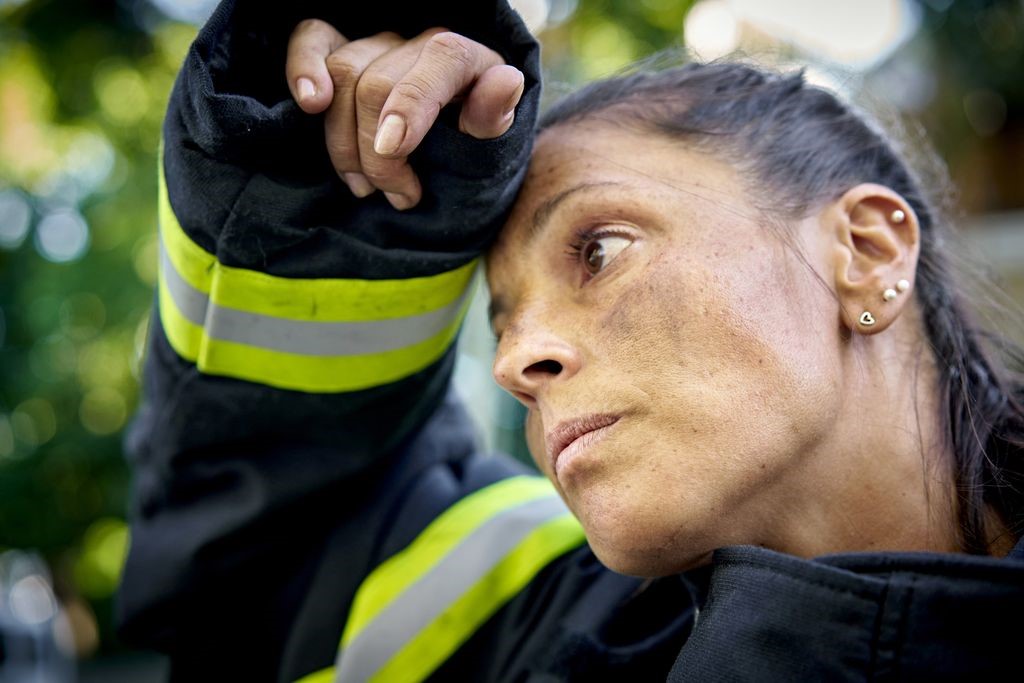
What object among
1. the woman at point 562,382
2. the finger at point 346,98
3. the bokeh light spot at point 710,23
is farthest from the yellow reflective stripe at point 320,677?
the bokeh light spot at point 710,23

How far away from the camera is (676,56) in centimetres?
179

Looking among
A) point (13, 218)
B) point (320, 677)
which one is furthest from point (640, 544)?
point (13, 218)

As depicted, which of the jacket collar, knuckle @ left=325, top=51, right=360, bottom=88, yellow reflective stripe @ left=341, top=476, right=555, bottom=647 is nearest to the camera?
the jacket collar

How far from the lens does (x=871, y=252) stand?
A: 1.36 m

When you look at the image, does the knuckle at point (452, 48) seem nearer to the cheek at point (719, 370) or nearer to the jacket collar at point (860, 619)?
the cheek at point (719, 370)

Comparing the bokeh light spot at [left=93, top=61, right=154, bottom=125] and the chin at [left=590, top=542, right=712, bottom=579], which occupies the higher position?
the chin at [left=590, top=542, right=712, bottom=579]

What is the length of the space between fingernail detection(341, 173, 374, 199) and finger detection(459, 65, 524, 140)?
0.17 metres

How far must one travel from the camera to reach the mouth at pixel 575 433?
1203 mm

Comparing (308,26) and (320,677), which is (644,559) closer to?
(320,677)

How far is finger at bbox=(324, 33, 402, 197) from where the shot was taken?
4.06 feet

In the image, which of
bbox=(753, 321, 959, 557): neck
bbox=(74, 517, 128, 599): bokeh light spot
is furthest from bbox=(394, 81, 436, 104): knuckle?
bbox=(74, 517, 128, 599): bokeh light spot

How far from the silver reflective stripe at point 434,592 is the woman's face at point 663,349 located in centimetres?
35

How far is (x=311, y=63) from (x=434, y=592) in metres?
0.88

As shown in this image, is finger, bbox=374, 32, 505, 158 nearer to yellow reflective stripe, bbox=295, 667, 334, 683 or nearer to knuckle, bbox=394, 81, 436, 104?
knuckle, bbox=394, 81, 436, 104
